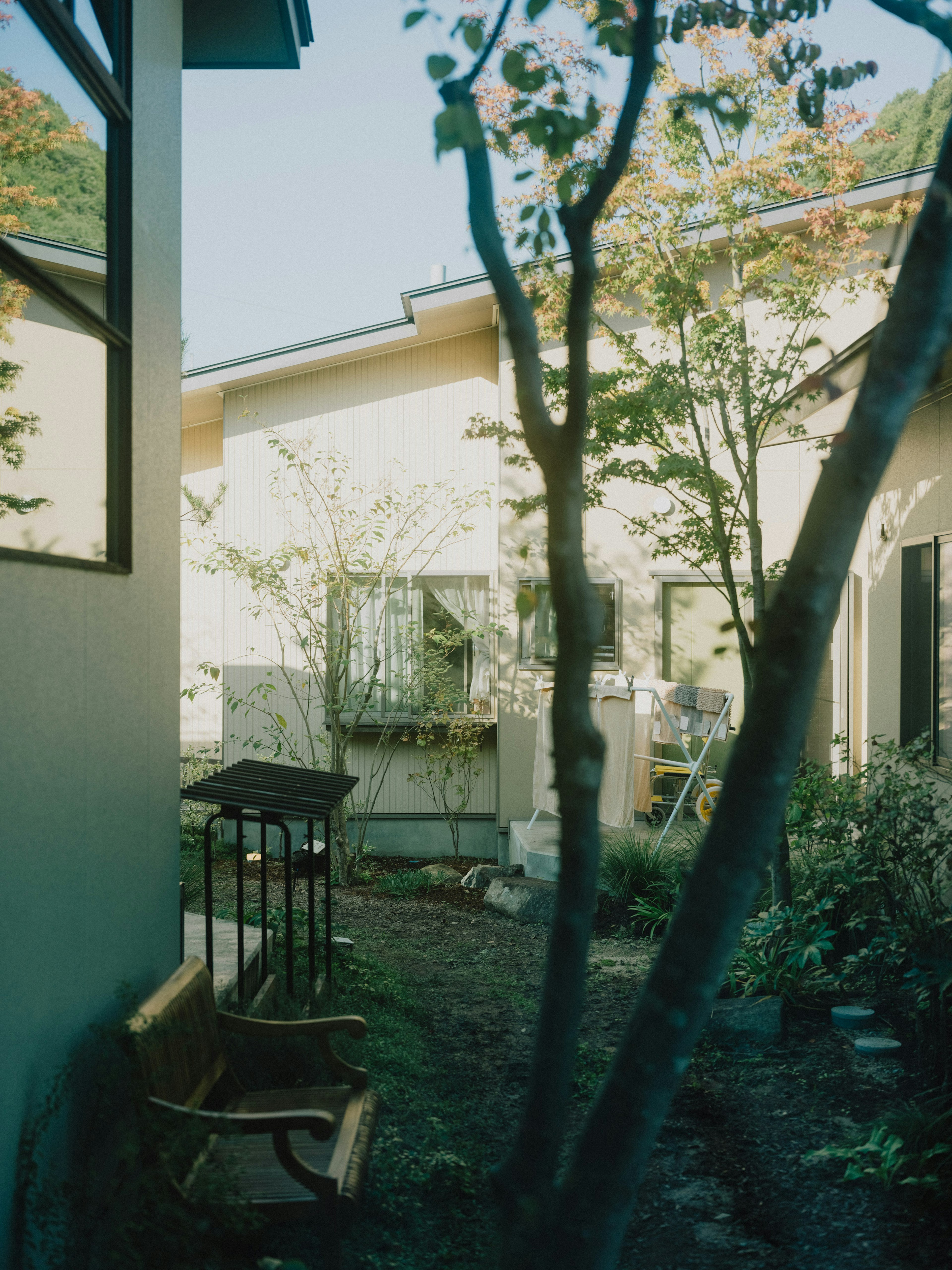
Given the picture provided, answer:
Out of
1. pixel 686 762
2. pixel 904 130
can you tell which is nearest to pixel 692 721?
pixel 686 762

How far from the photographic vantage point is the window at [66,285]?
2.78 metres

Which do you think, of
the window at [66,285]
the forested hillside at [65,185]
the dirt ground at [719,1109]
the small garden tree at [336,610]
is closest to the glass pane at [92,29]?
the window at [66,285]

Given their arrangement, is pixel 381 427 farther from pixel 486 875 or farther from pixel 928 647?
pixel 928 647

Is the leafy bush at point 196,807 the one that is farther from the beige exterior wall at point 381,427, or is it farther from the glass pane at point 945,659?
the glass pane at point 945,659

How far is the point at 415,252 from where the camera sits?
4645 mm

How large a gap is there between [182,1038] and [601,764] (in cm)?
204

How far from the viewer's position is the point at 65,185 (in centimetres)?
315

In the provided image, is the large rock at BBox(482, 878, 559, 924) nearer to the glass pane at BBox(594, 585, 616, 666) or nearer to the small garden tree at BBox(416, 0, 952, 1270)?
the glass pane at BBox(594, 585, 616, 666)

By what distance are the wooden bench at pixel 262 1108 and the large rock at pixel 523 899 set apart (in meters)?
3.70

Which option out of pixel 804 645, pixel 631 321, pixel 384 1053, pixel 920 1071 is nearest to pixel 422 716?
pixel 631 321

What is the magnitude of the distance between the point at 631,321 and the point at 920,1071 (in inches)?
279

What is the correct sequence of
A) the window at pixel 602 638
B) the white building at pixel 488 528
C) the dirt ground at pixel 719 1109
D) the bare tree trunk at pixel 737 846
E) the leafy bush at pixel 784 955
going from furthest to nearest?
the window at pixel 602 638 → the white building at pixel 488 528 → the leafy bush at pixel 784 955 → the dirt ground at pixel 719 1109 → the bare tree trunk at pixel 737 846

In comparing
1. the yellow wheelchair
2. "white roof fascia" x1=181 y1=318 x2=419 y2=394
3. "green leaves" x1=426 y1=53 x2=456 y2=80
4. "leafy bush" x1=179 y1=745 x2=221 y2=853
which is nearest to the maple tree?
"green leaves" x1=426 y1=53 x2=456 y2=80

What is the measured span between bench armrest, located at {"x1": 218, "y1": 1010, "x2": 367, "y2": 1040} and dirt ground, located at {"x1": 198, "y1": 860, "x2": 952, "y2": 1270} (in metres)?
0.87
